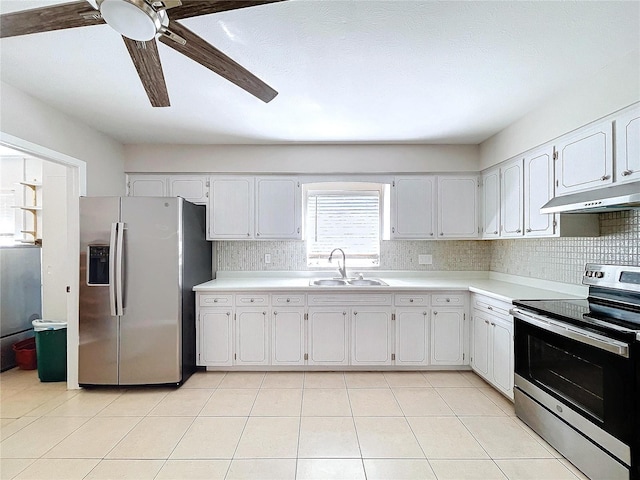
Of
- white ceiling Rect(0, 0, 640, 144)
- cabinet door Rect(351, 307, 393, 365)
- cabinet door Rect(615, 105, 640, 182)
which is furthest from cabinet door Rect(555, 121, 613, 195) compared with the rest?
cabinet door Rect(351, 307, 393, 365)

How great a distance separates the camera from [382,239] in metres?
4.01

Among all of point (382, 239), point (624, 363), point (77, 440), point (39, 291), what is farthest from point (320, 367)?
point (39, 291)

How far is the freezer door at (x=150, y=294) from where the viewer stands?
2947 millimetres

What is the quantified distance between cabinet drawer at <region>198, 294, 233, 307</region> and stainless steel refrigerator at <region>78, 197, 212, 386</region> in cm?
34

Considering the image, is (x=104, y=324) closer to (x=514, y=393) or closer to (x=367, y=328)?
(x=367, y=328)

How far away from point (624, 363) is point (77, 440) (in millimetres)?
3316

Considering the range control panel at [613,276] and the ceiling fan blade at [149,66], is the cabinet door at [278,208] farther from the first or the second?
the range control panel at [613,276]

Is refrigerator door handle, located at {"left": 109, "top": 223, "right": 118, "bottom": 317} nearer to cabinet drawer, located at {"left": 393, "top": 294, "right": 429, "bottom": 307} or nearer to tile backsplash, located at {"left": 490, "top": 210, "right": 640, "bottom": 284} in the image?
cabinet drawer, located at {"left": 393, "top": 294, "right": 429, "bottom": 307}

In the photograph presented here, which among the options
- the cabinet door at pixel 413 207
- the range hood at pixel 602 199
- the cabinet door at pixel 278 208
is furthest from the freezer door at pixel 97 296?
the range hood at pixel 602 199

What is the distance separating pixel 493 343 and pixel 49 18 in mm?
3504

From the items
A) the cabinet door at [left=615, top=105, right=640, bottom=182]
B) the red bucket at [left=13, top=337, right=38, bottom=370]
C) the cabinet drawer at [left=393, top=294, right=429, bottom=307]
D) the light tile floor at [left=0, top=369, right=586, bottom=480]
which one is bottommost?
the light tile floor at [left=0, top=369, right=586, bottom=480]

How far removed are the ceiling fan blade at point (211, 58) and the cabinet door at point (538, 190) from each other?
2.22 m

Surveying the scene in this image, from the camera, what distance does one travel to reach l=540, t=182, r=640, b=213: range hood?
1792 millimetres

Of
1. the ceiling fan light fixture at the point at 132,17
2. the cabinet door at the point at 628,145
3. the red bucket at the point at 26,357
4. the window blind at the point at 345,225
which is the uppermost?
Answer: the ceiling fan light fixture at the point at 132,17
